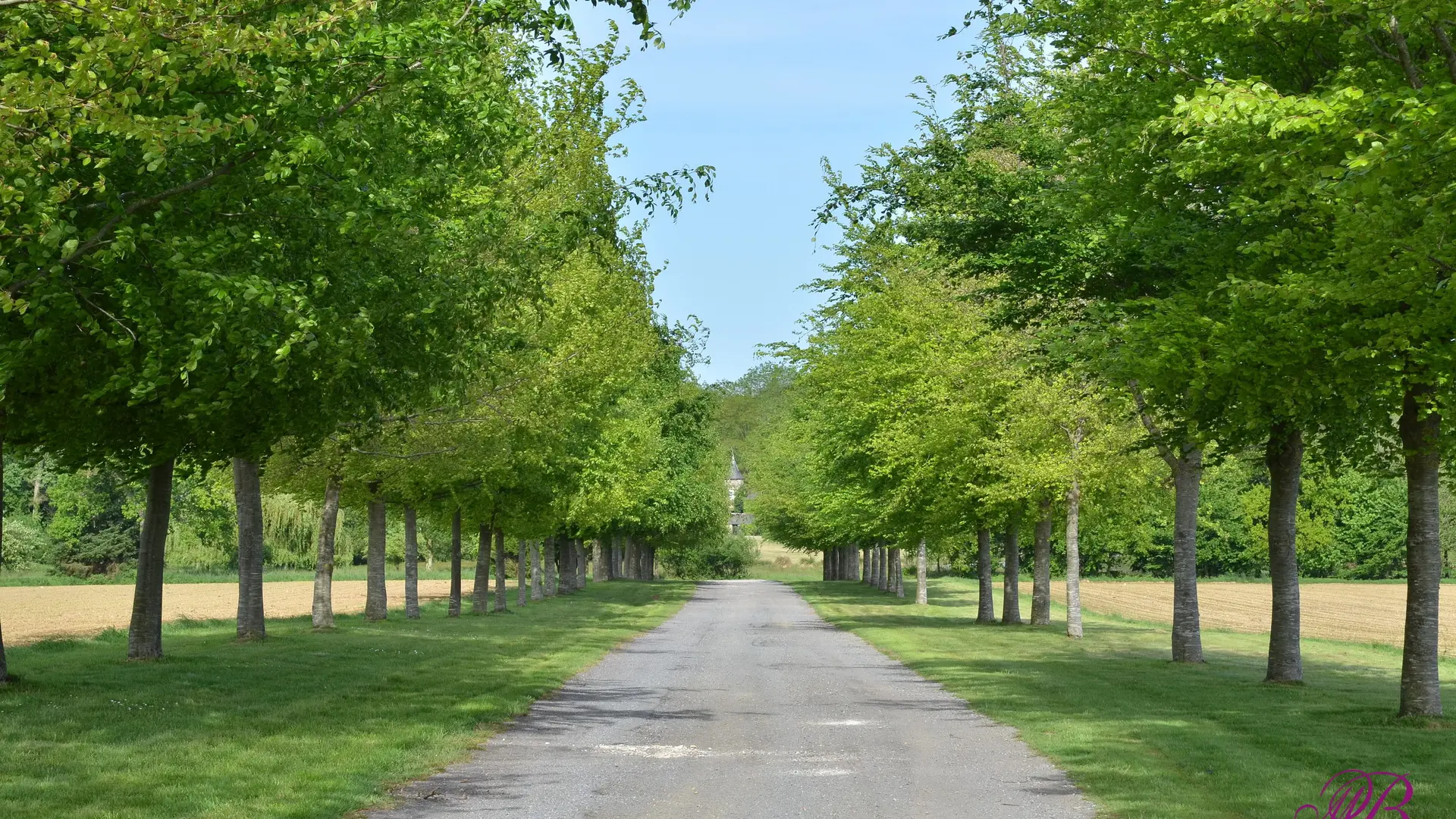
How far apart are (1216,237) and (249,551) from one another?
17.4m

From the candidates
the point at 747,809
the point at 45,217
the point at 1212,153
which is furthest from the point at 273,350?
the point at 1212,153

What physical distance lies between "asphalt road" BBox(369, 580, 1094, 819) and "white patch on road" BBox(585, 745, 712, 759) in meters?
0.02

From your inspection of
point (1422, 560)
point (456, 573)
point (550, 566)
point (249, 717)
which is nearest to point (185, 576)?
point (550, 566)

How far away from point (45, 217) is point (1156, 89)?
12.5 meters

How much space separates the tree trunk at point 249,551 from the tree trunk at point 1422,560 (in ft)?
61.4

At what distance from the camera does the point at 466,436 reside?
28.8 meters

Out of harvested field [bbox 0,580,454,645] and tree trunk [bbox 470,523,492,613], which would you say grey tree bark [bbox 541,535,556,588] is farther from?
tree trunk [bbox 470,523,492,613]

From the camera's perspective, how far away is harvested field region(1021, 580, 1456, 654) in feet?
149

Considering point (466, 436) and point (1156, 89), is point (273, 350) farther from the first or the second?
point (466, 436)

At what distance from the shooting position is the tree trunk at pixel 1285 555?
20.6m

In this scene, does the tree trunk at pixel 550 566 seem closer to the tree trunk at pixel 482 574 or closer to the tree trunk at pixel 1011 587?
the tree trunk at pixel 482 574

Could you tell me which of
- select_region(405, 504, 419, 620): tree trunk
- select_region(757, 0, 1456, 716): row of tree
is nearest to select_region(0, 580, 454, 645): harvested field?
select_region(405, 504, 419, 620): tree trunk

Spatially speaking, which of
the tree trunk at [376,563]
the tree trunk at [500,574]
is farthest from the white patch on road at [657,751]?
the tree trunk at [500,574]

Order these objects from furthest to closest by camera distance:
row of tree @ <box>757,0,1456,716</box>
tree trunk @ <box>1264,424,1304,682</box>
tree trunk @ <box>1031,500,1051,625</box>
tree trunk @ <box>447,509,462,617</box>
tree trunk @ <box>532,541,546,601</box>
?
tree trunk @ <box>532,541,546,601</box> < tree trunk @ <box>447,509,462,617</box> < tree trunk @ <box>1031,500,1051,625</box> < tree trunk @ <box>1264,424,1304,682</box> < row of tree @ <box>757,0,1456,716</box>
